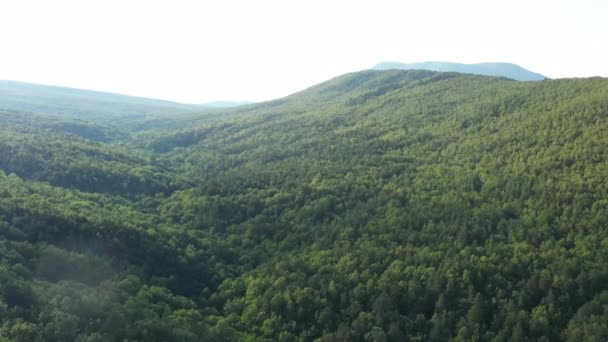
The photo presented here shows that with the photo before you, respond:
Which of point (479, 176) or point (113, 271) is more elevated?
point (479, 176)

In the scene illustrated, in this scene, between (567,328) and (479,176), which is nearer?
(567,328)

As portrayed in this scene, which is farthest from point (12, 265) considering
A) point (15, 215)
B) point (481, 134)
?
point (481, 134)

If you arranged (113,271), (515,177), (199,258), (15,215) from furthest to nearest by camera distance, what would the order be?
(515,177) < (199,258) < (15,215) < (113,271)

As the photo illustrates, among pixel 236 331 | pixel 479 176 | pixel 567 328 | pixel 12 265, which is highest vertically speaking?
pixel 479 176

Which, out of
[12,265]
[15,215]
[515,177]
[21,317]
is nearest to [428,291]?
[515,177]

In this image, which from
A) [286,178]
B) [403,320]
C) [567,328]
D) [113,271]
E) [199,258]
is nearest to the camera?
[567,328]

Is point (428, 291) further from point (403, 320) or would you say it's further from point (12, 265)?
point (12, 265)
